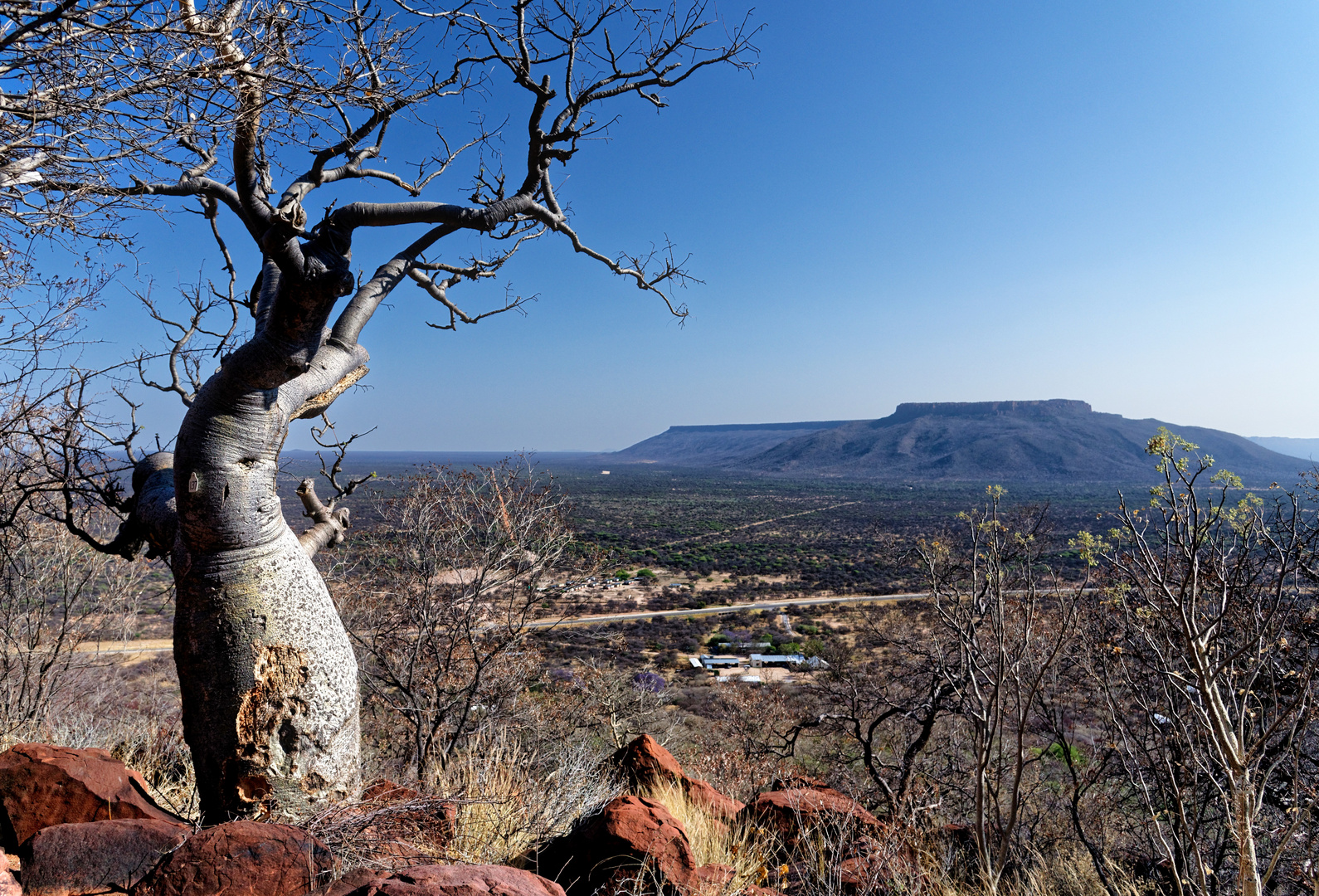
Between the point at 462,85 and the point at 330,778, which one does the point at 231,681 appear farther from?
the point at 462,85

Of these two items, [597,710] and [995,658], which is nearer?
[995,658]

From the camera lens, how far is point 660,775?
450 centimetres

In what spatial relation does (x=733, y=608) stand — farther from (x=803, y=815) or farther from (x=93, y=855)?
(x=93, y=855)

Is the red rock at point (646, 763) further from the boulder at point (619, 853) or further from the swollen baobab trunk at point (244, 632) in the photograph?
the swollen baobab trunk at point (244, 632)

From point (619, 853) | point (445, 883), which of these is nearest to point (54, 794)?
point (445, 883)

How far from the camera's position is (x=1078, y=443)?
320 feet

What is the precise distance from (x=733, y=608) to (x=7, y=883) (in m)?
24.6

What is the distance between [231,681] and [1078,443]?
11460 centimetres

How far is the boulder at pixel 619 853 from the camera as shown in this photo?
2688 mm

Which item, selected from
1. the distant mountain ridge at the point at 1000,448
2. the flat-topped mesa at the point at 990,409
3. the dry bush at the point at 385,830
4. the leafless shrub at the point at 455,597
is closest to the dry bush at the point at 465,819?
the dry bush at the point at 385,830

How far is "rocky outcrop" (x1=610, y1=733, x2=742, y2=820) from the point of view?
4184 mm

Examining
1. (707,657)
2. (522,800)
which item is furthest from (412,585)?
(707,657)

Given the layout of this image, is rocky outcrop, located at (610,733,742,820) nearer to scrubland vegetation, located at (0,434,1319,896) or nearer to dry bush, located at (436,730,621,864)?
scrubland vegetation, located at (0,434,1319,896)

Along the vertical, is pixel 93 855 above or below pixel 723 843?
above
